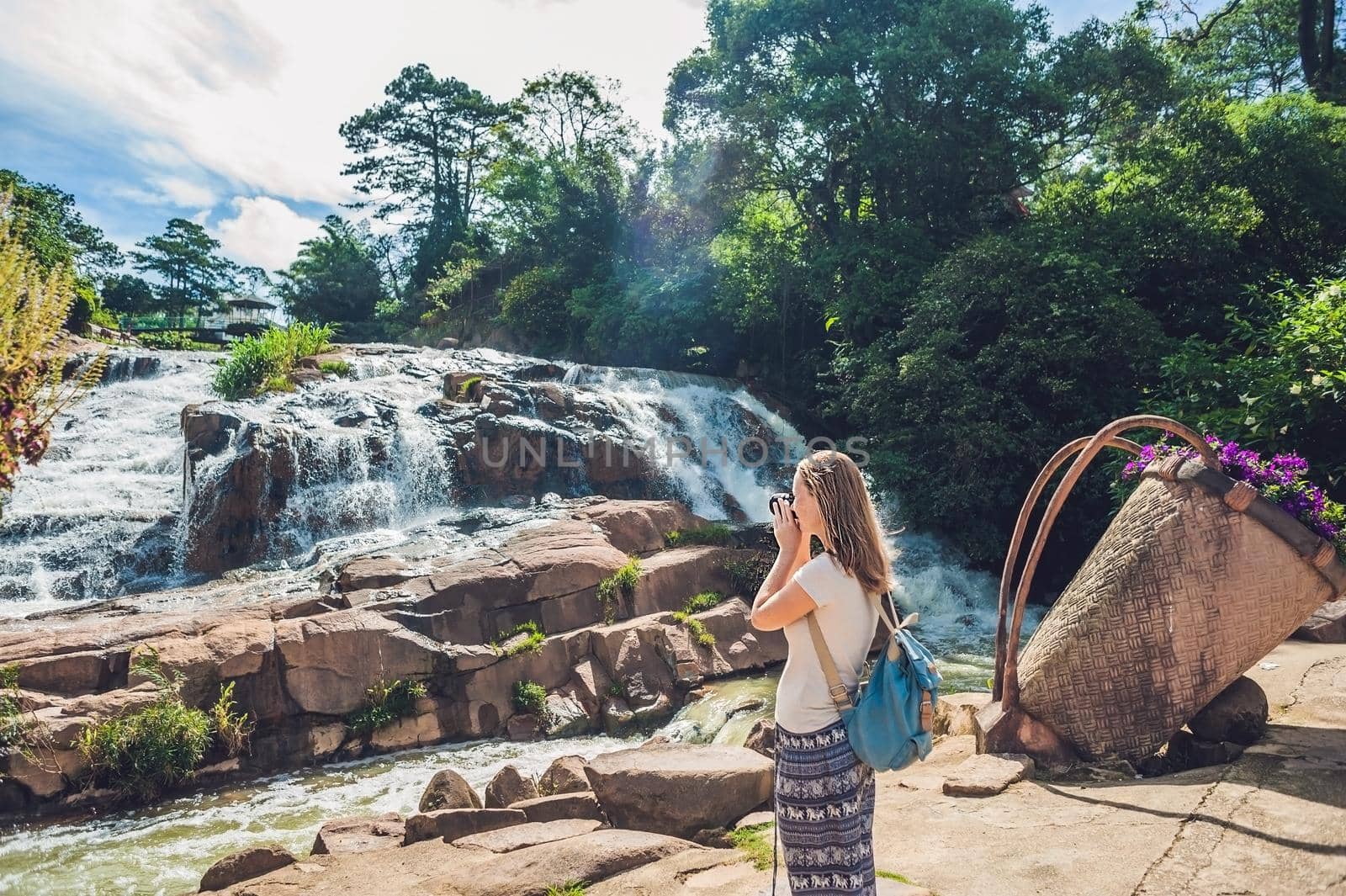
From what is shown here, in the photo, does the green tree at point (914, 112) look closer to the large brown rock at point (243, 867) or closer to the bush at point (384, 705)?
the bush at point (384, 705)

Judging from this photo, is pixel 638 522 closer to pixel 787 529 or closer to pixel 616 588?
pixel 616 588

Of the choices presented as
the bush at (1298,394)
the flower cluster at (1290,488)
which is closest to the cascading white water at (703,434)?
the bush at (1298,394)

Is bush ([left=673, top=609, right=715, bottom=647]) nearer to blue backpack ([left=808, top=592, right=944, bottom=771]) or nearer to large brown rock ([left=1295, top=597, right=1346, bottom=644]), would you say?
large brown rock ([left=1295, top=597, right=1346, bottom=644])

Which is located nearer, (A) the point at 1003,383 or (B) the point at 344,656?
(B) the point at 344,656

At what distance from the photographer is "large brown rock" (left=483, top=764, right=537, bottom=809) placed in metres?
5.36

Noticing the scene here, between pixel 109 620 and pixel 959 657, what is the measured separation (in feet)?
28.7

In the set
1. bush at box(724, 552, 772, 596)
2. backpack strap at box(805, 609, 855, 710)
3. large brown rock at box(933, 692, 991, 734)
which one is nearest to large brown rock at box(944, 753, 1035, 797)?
large brown rock at box(933, 692, 991, 734)

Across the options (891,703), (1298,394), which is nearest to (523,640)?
(891,703)

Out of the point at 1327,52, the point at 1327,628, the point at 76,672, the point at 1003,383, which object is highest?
the point at 1327,52

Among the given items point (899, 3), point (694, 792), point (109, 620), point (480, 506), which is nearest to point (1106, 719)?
point (694, 792)

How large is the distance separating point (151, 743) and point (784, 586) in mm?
6172

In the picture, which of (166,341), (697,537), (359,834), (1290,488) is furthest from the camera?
(166,341)

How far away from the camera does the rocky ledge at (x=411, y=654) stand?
6.70 m

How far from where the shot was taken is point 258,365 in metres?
15.1
